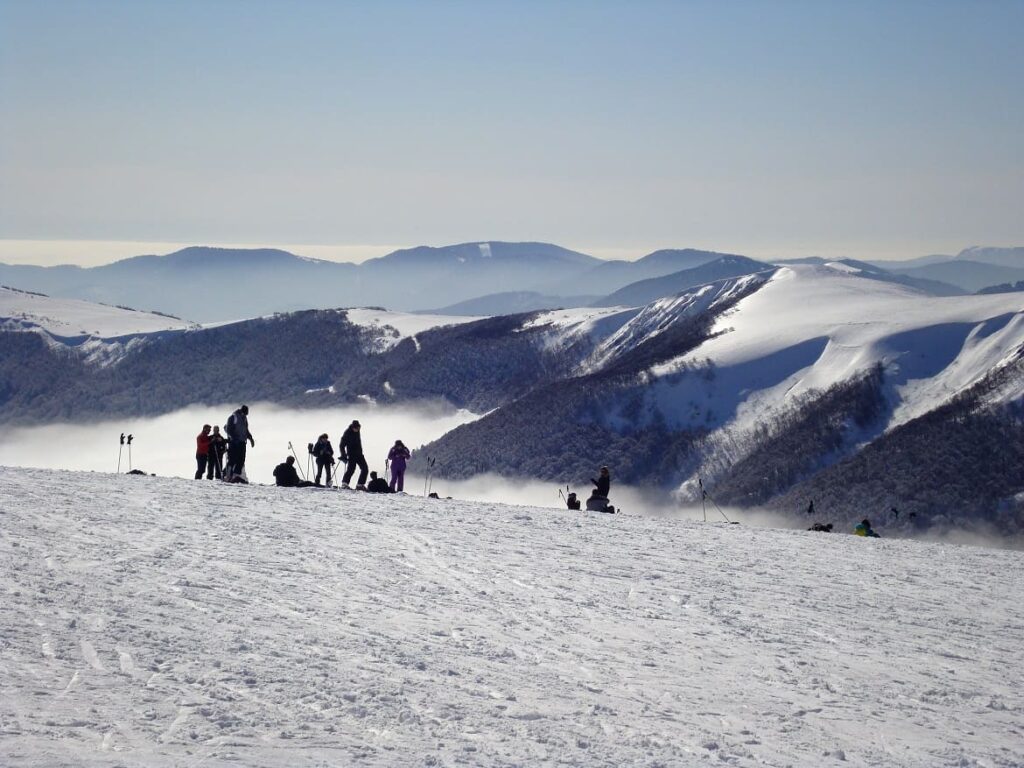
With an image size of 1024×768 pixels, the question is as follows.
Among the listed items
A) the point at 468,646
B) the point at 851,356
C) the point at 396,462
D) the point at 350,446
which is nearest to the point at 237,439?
the point at 350,446

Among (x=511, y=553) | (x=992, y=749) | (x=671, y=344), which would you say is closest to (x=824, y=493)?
(x=671, y=344)

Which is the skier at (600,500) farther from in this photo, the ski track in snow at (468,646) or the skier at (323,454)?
the skier at (323,454)

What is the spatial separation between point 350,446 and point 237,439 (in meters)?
2.73

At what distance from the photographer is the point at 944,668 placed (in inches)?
549

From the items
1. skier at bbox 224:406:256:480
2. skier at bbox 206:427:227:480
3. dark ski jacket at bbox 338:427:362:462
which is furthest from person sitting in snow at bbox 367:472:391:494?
skier at bbox 206:427:227:480

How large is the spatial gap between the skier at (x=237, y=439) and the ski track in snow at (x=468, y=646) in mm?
5238

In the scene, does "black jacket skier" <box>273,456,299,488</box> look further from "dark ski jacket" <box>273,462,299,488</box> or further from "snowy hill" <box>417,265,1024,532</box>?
"snowy hill" <box>417,265,1024,532</box>

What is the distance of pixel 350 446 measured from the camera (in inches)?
1080

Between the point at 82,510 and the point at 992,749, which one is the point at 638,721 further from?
the point at 82,510

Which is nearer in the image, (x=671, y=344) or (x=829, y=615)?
(x=829, y=615)

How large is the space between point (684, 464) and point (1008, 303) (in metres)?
45.2

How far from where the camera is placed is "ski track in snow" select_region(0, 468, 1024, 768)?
33.1 feet

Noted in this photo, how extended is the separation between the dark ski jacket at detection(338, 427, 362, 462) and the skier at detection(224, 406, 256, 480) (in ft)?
7.21

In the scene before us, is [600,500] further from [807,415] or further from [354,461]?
[807,415]
